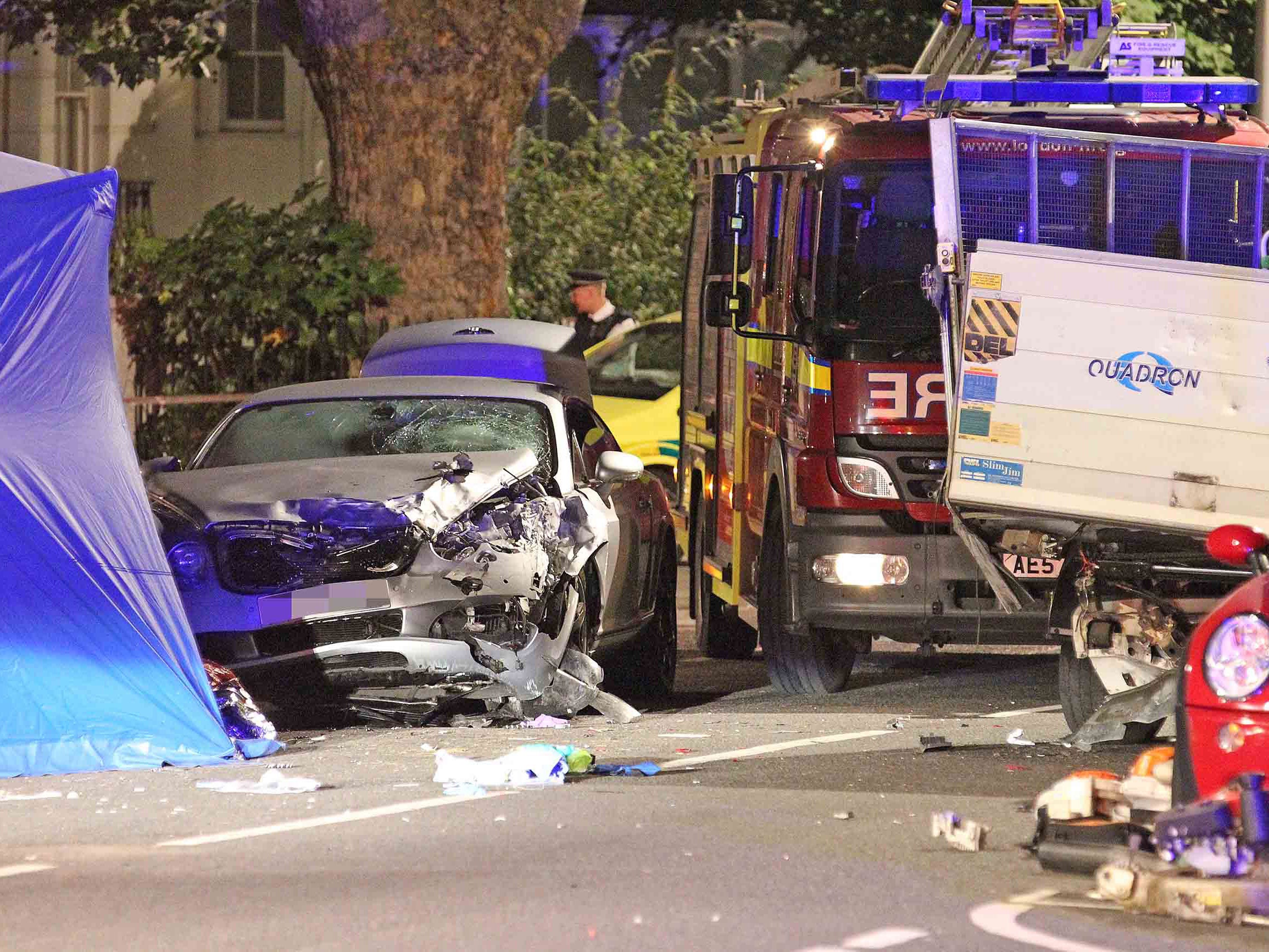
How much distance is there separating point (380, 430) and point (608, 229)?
14.7m

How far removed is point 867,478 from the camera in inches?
424

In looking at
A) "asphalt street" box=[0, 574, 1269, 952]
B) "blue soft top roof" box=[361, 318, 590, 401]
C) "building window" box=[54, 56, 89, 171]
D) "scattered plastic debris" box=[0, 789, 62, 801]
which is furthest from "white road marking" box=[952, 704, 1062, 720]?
"building window" box=[54, 56, 89, 171]

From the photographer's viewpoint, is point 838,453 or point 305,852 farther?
point 838,453

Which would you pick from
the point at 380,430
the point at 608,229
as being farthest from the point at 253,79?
the point at 380,430

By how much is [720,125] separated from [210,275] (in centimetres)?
1084

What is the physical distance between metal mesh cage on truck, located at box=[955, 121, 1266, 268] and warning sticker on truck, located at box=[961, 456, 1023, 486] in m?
1.30

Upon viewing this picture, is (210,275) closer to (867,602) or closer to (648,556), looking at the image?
(648,556)

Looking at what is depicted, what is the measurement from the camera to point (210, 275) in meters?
16.9

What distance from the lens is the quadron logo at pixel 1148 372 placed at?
915cm

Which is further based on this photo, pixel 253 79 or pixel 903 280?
pixel 253 79

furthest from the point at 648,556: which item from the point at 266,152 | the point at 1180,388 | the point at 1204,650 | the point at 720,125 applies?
the point at 266,152

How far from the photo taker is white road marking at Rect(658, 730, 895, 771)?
9031 mm

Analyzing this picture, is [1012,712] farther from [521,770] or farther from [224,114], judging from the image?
[224,114]

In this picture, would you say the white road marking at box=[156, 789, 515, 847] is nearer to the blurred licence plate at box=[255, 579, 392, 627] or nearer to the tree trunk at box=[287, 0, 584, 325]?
the blurred licence plate at box=[255, 579, 392, 627]
